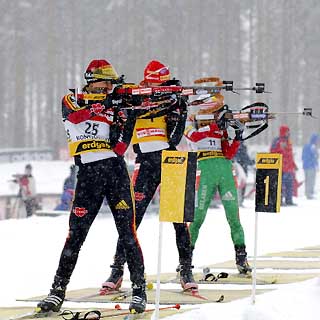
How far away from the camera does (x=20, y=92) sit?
61.7m

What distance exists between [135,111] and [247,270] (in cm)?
318

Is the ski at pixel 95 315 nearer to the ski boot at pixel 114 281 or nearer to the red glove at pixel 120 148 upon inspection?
the ski boot at pixel 114 281

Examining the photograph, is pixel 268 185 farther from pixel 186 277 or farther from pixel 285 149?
pixel 285 149

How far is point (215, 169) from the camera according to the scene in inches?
425

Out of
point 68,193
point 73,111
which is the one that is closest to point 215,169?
point 73,111

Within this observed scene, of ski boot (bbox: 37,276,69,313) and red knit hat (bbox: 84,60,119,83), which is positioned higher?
red knit hat (bbox: 84,60,119,83)

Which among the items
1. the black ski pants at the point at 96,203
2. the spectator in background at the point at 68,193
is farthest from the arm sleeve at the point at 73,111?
the spectator in background at the point at 68,193

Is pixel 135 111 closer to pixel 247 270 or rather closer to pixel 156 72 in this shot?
pixel 156 72

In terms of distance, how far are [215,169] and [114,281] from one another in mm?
1999

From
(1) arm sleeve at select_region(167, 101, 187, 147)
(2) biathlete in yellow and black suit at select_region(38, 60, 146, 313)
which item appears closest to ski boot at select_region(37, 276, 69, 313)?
(2) biathlete in yellow and black suit at select_region(38, 60, 146, 313)

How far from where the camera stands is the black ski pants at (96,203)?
8172 mm

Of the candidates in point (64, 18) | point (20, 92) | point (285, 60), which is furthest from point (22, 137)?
point (285, 60)

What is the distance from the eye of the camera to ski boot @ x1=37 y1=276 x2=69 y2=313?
8.09 meters

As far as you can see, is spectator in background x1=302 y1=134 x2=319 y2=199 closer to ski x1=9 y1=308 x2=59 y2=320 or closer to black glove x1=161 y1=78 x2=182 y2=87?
black glove x1=161 y1=78 x2=182 y2=87
